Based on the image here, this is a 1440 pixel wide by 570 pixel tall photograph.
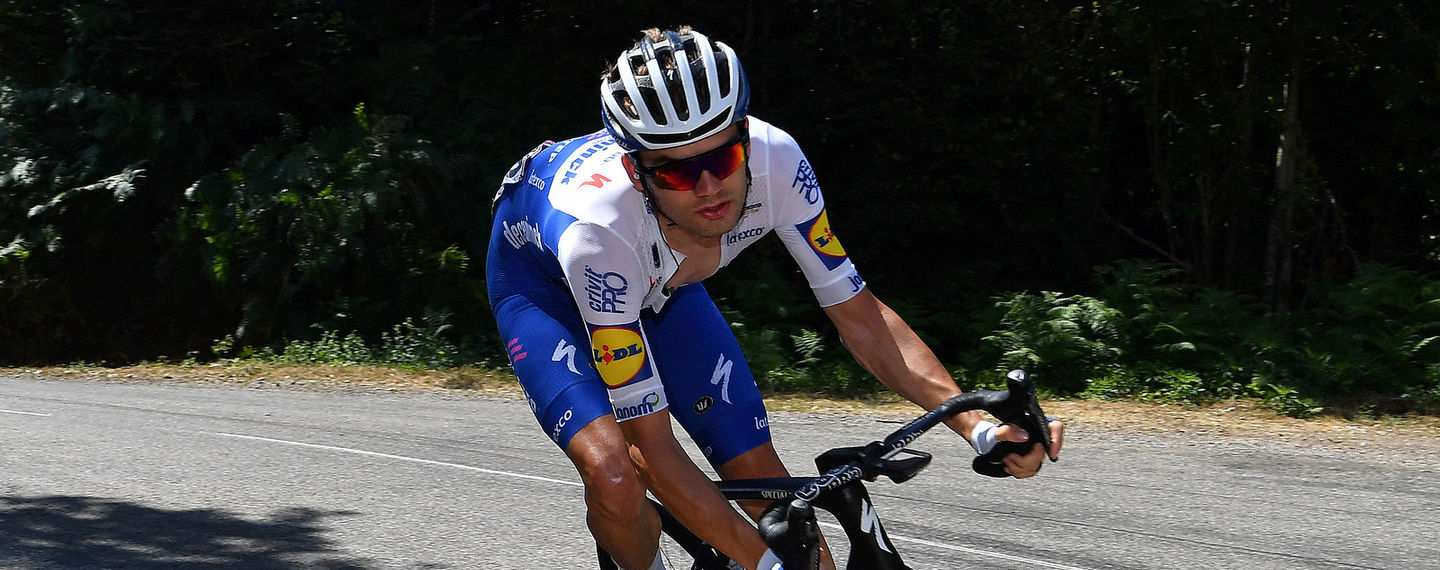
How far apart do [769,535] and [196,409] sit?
878 centimetres

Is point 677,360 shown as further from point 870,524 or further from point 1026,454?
point 1026,454

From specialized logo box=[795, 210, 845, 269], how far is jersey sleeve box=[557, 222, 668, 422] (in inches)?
22.2

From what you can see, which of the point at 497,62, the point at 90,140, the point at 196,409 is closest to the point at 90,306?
the point at 90,140

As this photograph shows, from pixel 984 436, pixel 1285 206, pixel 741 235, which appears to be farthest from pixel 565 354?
pixel 1285 206

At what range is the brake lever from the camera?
2719mm

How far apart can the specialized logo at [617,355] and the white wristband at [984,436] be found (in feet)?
2.63

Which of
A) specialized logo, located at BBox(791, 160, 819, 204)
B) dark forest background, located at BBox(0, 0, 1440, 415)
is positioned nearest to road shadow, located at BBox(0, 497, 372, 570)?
specialized logo, located at BBox(791, 160, 819, 204)

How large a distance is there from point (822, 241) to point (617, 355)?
0.73 metres

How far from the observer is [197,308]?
714 inches

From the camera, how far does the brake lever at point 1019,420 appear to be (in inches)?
107

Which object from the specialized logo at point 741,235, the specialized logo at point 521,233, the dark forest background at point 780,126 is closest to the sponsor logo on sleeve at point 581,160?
the specialized logo at point 521,233

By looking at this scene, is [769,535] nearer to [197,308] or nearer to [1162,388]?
[1162,388]

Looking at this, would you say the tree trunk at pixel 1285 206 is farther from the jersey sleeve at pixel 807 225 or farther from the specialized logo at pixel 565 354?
the specialized logo at pixel 565 354

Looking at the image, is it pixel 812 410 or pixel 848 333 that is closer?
pixel 848 333
